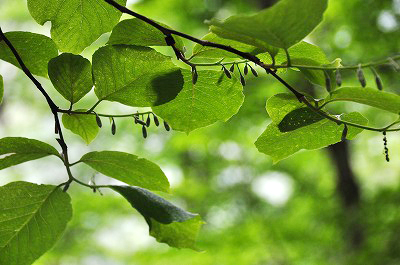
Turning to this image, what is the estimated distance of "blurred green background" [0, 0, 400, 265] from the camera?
3.57 metres

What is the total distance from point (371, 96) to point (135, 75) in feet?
0.71

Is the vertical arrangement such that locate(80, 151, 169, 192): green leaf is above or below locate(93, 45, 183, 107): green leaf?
below

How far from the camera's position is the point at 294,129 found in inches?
18.9

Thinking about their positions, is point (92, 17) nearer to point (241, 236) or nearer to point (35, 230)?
point (35, 230)

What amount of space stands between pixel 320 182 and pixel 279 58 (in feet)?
16.6

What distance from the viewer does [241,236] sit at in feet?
12.7

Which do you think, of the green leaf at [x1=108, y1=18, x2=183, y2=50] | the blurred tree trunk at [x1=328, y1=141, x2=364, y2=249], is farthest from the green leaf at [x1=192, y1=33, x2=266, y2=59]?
the blurred tree trunk at [x1=328, y1=141, x2=364, y2=249]

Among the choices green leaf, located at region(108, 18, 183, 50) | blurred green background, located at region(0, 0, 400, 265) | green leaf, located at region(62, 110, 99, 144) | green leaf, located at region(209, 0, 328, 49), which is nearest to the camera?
green leaf, located at region(209, 0, 328, 49)

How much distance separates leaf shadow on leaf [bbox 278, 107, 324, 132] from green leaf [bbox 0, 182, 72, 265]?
0.25 meters

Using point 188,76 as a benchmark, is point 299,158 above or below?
above

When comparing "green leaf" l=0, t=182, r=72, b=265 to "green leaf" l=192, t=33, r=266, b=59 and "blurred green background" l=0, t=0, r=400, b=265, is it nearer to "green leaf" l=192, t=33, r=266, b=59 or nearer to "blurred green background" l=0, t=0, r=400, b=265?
"green leaf" l=192, t=33, r=266, b=59

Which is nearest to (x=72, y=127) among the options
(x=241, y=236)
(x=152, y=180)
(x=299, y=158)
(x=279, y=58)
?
(x=152, y=180)

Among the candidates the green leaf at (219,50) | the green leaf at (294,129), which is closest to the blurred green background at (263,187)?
the green leaf at (294,129)

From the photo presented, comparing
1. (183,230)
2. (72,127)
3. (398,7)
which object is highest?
(398,7)
